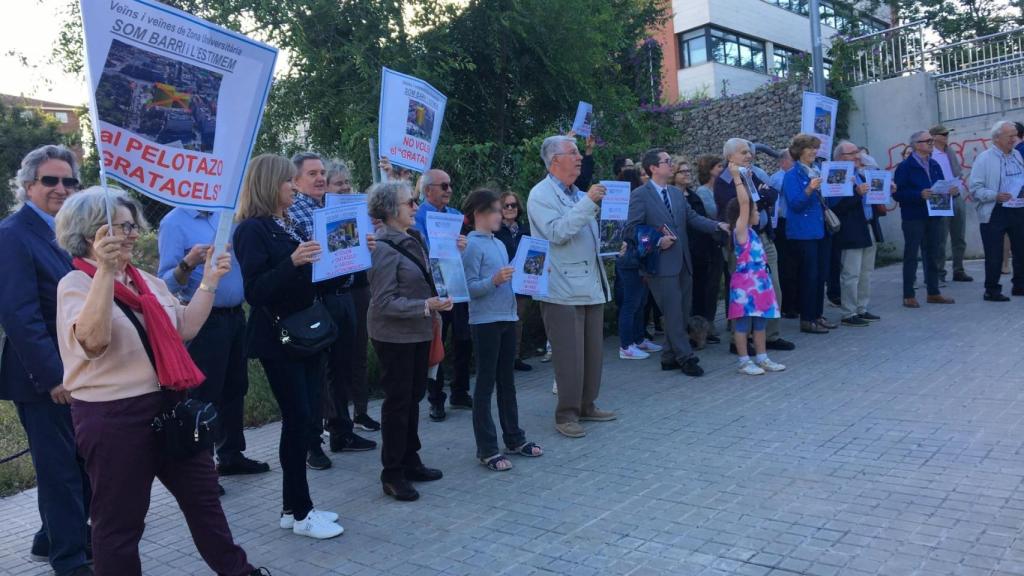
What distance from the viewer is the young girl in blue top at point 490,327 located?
5.37 m

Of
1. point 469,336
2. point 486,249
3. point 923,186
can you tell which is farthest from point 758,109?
point 486,249

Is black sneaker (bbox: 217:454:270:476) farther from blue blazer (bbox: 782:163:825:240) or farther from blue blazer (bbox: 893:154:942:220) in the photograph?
blue blazer (bbox: 893:154:942:220)

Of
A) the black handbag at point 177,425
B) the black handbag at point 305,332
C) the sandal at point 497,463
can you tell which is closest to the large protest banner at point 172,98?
the black handbag at point 177,425

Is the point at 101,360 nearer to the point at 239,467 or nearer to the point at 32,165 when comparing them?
the point at 32,165

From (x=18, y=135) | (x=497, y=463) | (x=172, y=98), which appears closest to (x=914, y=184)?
(x=497, y=463)

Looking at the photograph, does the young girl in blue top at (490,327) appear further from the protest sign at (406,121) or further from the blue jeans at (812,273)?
the blue jeans at (812,273)

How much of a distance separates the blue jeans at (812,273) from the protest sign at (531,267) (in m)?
4.26

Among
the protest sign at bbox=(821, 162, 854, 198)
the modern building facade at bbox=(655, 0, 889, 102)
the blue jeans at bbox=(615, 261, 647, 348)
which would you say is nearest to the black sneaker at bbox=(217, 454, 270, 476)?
the blue jeans at bbox=(615, 261, 647, 348)

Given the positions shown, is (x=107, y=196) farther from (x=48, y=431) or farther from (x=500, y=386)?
(x=500, y=386)

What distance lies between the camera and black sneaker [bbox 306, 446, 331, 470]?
5.68 metres

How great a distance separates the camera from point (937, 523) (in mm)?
3932

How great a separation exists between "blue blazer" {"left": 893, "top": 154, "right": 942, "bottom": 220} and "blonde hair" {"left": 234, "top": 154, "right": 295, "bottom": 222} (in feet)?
27.8

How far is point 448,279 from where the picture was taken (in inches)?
199

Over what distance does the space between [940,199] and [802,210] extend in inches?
98.2
